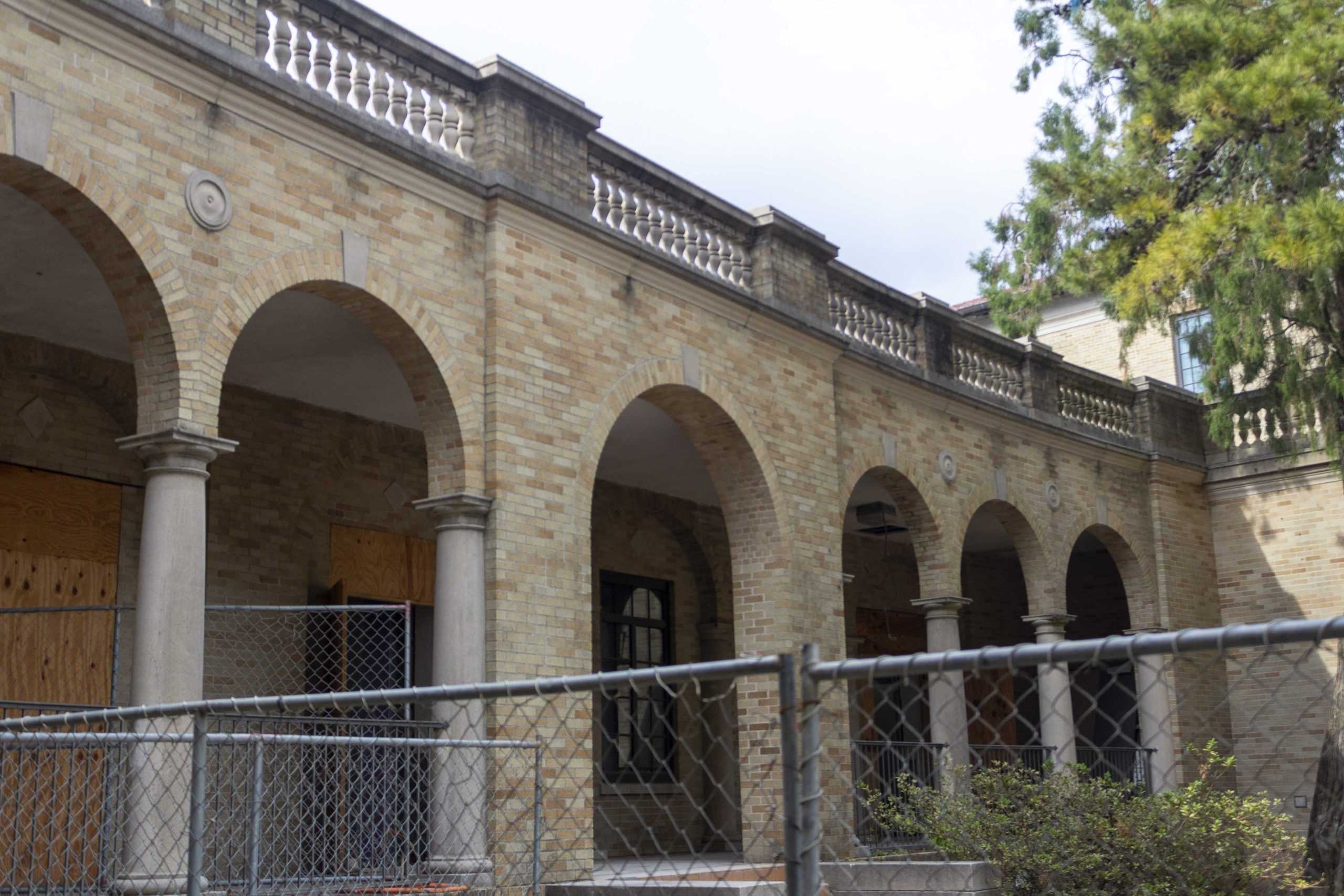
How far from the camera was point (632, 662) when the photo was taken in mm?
16938

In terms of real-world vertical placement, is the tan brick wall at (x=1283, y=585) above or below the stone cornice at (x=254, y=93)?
below

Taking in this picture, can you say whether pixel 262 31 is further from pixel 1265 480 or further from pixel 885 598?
pixel 1265 480

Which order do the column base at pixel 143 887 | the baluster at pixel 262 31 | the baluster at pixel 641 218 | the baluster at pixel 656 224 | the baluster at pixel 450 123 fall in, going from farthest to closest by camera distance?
the baluster at pixel 656 224, the baluster at pixel 641 218, the baluster at pixel 450 123, the baluster at pixel 262 31, the column base at pixel 143 887

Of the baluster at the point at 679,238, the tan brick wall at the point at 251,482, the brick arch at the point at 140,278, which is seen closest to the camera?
the brick arch at the point at 140,278

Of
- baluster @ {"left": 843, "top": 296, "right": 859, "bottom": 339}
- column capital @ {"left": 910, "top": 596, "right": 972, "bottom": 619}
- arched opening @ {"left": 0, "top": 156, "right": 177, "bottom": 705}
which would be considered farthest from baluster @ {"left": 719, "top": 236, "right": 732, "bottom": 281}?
arched opening @ {"left": 0, "top": 156, "right": 177, "bottom": 705}

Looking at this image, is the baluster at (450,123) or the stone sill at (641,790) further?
the stone sill at (641,790)

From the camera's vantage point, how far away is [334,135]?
9656 mm

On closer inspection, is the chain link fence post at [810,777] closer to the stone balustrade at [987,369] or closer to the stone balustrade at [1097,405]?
the stone balustrade at [987,369]

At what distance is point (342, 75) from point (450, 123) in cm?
104

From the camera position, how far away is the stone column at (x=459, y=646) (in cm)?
924

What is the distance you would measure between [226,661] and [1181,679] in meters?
11.8

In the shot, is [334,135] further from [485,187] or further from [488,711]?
[488,711]

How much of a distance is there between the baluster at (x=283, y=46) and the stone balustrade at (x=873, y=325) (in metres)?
6.45

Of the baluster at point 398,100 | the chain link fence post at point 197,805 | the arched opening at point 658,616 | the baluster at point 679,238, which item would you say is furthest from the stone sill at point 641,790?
the chain link fence post at point 197,805
